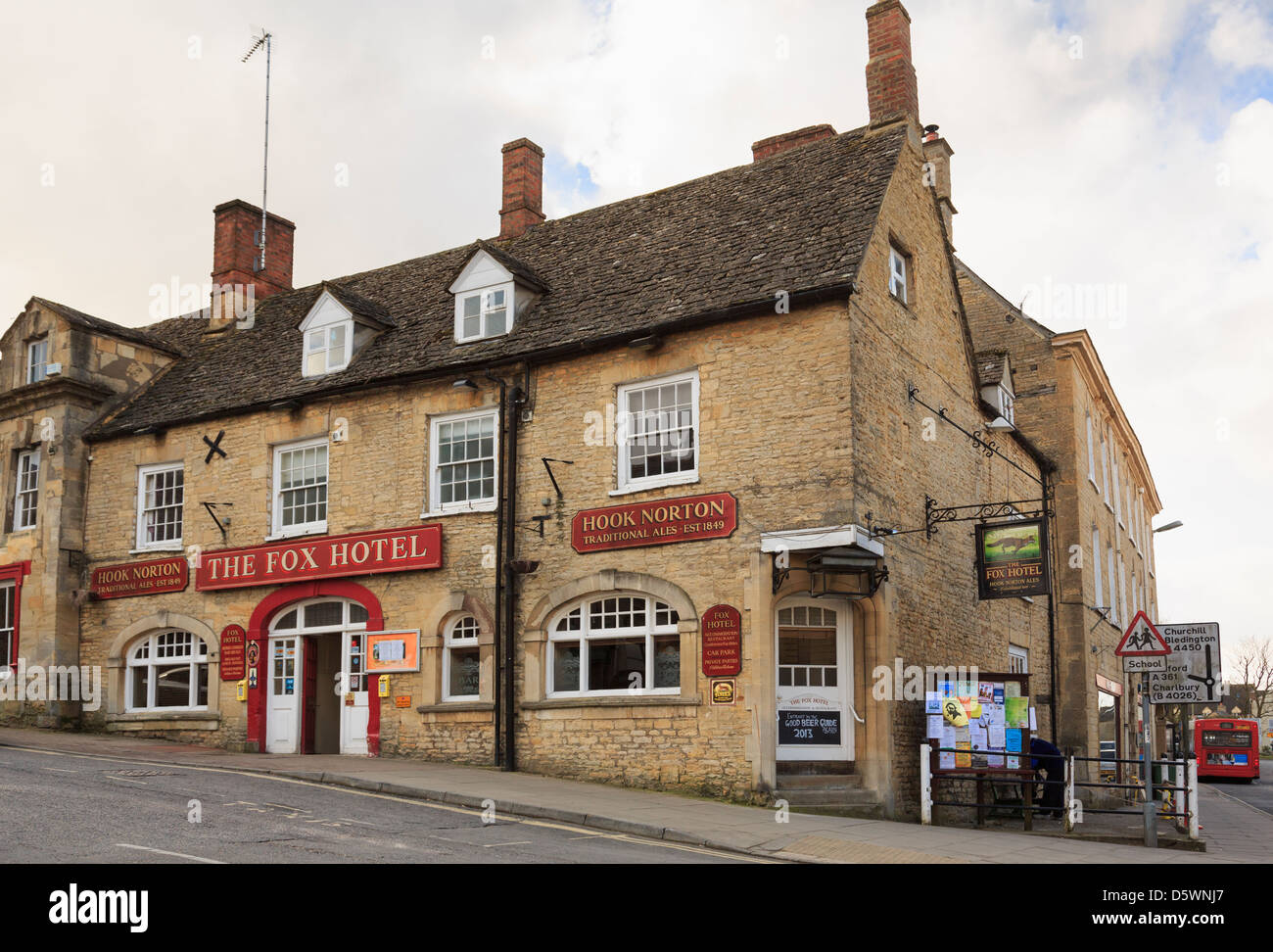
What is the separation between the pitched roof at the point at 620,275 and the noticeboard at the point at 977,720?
6.17m

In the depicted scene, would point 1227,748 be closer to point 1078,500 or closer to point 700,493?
point 1078,500

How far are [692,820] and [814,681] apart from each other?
3.92m

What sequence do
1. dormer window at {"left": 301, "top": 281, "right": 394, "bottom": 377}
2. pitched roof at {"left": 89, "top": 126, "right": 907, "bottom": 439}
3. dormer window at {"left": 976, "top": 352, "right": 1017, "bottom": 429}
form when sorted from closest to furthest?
pitched roof at {"left": 89, "top": 126, "right": 907, "bottom": 439} < dormer window at {"left": 301, "top": 281, "right": 394, "bottom": 377} < dormer window at {"left": 976, "top": 352, "right": 1017, "bottom": 429}

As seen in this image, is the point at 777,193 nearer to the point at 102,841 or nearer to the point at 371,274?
the point at 371,274

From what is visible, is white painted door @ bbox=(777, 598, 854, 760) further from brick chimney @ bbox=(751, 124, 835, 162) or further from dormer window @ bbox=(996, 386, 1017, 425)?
brick chimney @ bbox=(751, 124, 835, 162)

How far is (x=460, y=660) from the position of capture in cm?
2008

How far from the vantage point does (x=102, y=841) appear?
10.6 meters

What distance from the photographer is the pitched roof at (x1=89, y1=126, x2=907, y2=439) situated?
729 inches

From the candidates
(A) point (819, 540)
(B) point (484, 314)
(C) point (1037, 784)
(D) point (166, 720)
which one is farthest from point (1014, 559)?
(D) point (166, 720)

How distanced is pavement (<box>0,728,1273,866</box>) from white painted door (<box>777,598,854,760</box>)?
137 cm

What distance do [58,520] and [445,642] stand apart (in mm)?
9611

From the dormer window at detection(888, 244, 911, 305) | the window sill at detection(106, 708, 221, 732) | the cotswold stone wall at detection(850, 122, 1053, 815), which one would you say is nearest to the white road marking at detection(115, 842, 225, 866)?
the cotswold stone wall at detection(850, 122, 1053, 815)
